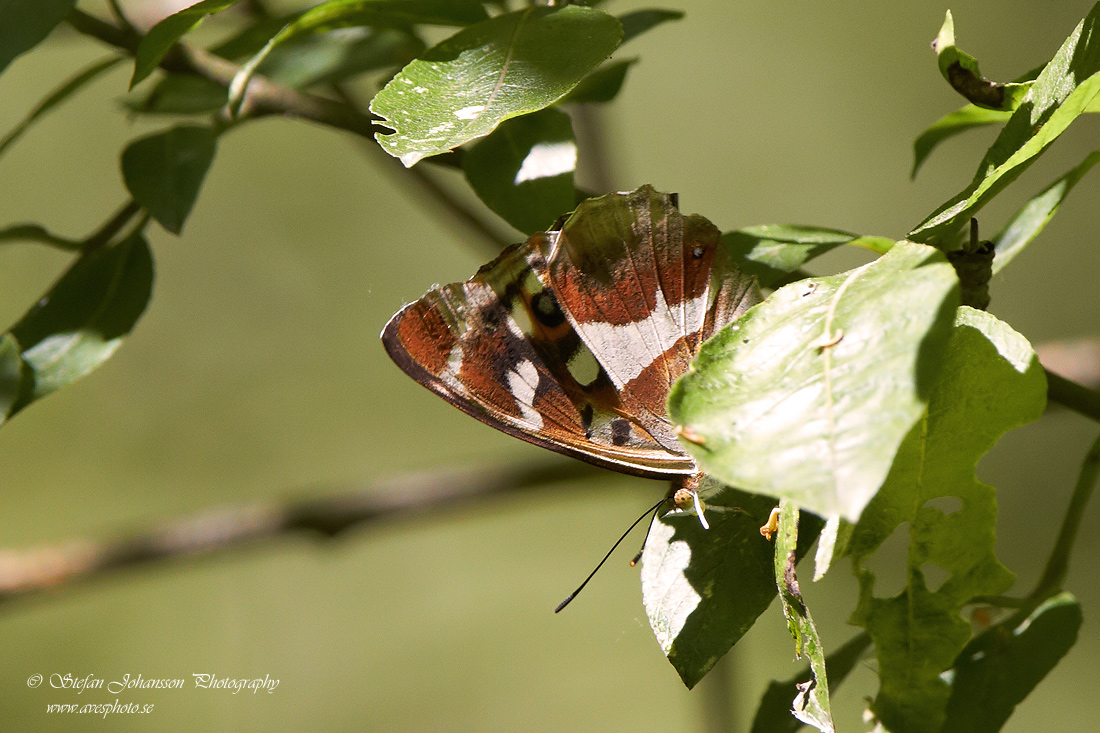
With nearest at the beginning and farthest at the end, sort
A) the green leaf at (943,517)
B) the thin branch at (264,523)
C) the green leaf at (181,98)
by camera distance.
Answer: the green leaf at (943,517), the green leaf at (181,98), the thin branch at (264,523)

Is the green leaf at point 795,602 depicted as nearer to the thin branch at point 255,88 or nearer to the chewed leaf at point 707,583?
the chewed leaf at point 707,583

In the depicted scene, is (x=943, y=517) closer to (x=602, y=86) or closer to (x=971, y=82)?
(x=971, y=82)

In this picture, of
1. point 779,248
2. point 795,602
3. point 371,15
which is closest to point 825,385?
point 795,602

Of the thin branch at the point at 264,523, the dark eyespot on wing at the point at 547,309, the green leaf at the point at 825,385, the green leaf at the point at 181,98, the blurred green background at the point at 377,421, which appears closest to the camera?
the green leaf at the point at 825,385

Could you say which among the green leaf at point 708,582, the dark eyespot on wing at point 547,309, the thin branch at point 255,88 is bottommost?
the green leaf at point 708,582

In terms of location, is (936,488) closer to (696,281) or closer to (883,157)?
(696,281)

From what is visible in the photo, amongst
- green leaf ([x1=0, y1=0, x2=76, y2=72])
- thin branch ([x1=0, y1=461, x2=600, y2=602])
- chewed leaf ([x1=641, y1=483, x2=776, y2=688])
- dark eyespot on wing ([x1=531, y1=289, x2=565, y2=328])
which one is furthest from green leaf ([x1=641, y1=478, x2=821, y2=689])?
thin branch ([x1=0, y1=461, x2=600, y2=602])

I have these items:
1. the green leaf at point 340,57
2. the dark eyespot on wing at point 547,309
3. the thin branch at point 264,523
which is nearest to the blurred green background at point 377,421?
the thin branch at point 264,523

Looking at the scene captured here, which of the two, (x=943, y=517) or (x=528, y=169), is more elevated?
(x=528, y=169)
